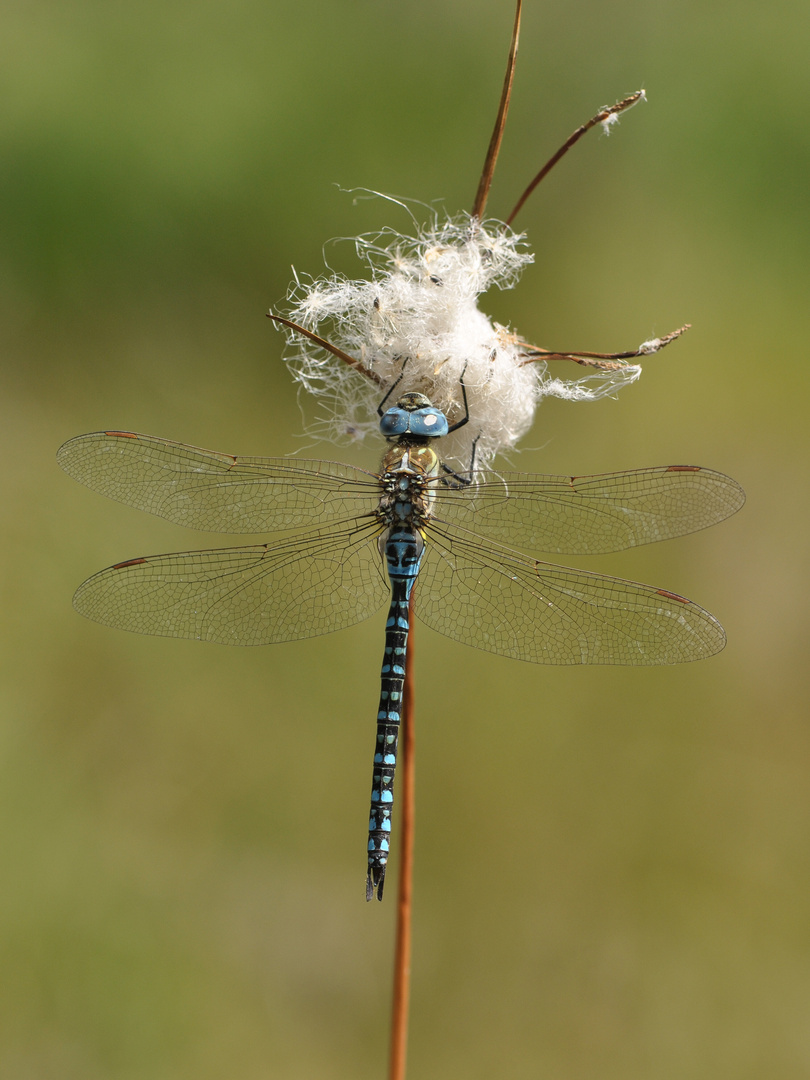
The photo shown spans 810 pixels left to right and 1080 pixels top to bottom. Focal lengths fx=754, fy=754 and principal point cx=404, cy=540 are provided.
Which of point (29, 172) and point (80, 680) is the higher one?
point (29, 172)

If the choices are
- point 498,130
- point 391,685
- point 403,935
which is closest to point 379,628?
point 391,685

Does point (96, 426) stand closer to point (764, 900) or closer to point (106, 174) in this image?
point (106, 174)

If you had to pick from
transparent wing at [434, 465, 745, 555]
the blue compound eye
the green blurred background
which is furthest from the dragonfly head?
the green blurred background

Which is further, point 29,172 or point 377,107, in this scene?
point 377,107

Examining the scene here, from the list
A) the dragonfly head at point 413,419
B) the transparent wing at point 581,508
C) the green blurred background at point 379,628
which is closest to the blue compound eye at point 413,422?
the dragonfly head at point 413,419

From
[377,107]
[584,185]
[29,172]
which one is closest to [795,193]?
[584,185]

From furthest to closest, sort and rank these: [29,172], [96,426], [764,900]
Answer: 1. [29,172]
2. [96,426]
3. [764,900]

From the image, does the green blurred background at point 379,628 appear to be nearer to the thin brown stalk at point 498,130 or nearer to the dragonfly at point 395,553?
the dragonfly at point 395,553

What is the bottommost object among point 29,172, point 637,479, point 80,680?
point 80,680
